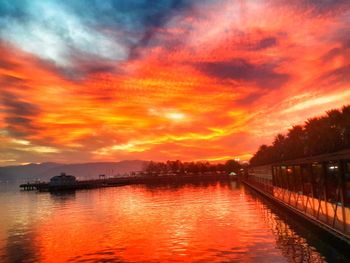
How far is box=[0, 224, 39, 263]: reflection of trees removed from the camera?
26.4m

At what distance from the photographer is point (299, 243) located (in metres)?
26.1

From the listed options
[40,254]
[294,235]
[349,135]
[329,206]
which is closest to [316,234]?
[294,235]

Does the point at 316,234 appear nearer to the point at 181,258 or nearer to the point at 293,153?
the point at 181,258

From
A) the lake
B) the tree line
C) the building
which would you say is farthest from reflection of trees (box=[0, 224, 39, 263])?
the building

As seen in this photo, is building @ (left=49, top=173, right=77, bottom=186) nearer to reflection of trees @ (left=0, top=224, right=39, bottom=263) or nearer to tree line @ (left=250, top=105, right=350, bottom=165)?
tree line @ (left=250, top=105, right=350, bottom=165)

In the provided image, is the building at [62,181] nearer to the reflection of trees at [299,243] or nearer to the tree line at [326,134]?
the tree line at [326,134]

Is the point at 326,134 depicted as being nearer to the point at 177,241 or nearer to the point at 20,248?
the point at 177,241

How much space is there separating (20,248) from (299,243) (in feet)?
63.2

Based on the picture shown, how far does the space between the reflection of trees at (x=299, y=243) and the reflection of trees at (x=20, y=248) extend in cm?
1513

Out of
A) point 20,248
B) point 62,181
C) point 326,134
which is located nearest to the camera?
point 20,248

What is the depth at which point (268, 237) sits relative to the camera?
29.2 meters

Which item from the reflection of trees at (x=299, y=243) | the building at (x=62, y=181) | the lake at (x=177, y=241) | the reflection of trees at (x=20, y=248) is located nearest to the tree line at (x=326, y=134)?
the lake at (x=177, y=241)

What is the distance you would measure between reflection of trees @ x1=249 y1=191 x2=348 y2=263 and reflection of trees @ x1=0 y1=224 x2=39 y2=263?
49.6 feet

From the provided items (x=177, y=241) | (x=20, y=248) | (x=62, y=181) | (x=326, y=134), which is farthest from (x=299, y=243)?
(x=62, y=181)
